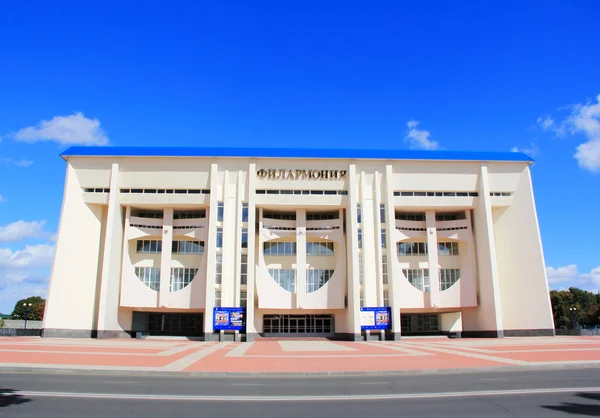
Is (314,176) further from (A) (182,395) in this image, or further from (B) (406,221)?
(A) (182,395)

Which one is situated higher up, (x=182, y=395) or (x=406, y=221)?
(x=406, y=221)

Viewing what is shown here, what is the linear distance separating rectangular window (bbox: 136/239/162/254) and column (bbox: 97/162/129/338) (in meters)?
2.38

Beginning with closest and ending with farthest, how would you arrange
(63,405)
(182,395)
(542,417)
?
(542,417)
(63,405)
(182,395)

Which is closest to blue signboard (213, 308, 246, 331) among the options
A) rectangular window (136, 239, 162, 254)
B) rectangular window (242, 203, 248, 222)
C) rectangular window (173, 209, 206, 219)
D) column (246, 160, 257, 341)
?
column (246, 160, 257, 341)

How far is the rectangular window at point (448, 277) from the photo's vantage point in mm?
49062

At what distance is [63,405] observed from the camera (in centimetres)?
1001

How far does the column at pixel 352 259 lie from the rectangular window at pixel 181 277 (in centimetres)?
1662

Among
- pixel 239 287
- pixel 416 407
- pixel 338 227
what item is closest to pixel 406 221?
pixel 338 227

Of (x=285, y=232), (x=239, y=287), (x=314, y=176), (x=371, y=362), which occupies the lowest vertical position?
(x=371, y=362)

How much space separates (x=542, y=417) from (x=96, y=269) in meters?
44.8

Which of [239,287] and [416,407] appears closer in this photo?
[416,407]

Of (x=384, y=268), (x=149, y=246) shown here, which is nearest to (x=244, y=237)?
(x=149, y=246)

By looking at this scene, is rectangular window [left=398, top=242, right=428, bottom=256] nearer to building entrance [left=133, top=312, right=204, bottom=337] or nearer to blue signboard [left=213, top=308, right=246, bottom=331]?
blue signboard [left=213, top=308, right=246, bottom=331]

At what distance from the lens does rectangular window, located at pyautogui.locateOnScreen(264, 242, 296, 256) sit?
48.7m
